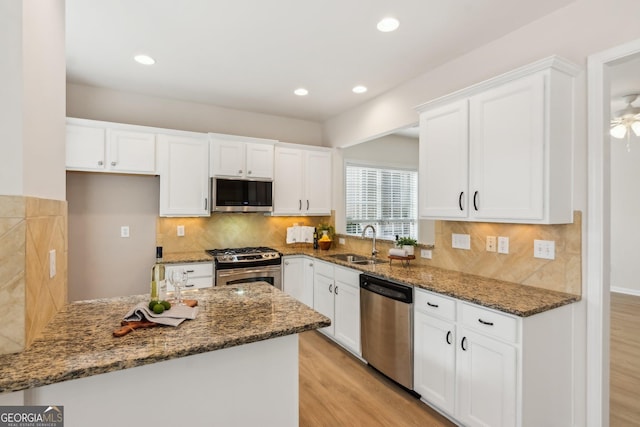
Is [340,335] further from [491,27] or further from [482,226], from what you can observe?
[491,27]

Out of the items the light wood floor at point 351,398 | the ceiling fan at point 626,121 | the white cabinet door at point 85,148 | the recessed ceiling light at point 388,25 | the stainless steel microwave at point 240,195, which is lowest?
the light wood floor at point 351,398

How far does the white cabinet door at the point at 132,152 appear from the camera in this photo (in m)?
3.34

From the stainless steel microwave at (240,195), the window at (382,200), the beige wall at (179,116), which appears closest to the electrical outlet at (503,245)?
the stainless steel microwave at (240,195)

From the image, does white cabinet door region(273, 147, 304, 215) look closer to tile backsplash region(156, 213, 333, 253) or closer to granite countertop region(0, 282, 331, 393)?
tile backsplash region(156, 213, 333, 253)

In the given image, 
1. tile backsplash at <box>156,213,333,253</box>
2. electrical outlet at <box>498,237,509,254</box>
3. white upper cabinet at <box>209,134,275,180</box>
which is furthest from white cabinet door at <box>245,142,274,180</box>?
electrical outlet at <box>498,237,509,254</box>

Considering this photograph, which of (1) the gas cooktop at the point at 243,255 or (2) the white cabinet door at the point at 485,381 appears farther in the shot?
(1) the gas cooktop at the point at 243,255

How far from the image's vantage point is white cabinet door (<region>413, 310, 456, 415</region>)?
2.17 m

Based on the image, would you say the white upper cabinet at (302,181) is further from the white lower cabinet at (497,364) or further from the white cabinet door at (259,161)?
the white lower cabinet at (497,364)

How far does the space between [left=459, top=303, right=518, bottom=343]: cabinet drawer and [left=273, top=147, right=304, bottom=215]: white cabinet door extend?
8.73 ft

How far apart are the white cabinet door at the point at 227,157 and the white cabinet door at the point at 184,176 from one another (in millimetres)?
96

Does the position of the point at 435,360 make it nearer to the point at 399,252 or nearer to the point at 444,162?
the point at 399,252

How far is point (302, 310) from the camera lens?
5.40 ft

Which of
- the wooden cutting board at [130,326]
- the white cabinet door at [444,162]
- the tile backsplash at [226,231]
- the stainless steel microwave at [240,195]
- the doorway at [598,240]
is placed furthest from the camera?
the tile backsplash at [226,231]

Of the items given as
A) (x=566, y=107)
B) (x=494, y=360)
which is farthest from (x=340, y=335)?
(x=566, y=107)
